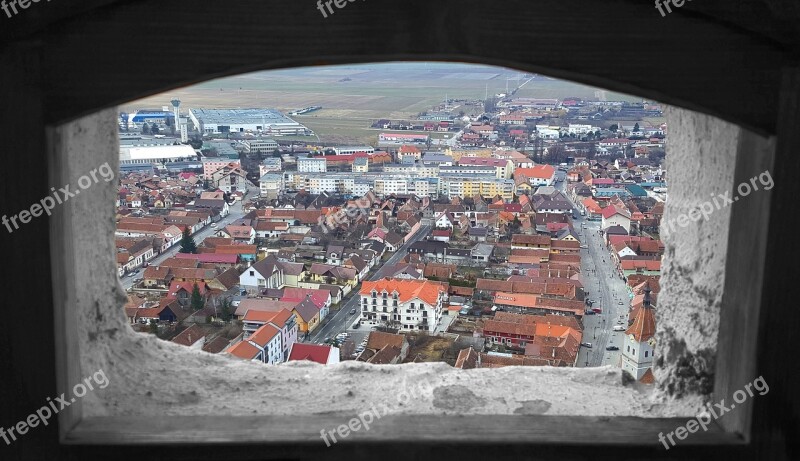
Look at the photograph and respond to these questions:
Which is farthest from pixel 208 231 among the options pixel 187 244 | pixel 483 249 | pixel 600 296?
pixel 600 296

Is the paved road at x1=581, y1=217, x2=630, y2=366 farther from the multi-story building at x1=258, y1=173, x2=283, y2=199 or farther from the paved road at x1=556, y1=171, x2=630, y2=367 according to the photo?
the multi-story building at x1=258, y1=173, x2=283, y2=199

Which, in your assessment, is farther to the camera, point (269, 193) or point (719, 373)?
point (269, 193)

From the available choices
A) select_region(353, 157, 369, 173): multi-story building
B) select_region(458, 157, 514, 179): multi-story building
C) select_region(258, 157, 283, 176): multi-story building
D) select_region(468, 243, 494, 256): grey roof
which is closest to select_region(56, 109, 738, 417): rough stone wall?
select_region(468, 243, 494, 256): grey roof

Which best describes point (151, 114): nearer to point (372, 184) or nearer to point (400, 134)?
point (372, 184)

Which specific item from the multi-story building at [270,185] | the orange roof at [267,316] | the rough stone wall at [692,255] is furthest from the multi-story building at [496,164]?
the rough stone wall at [692,255]

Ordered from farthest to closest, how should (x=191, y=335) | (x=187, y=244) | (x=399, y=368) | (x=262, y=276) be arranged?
(x=262, y=276), (x=187, y=244), (x=191, y=335), (x=399, y=368)

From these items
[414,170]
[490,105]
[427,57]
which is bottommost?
[414,170]

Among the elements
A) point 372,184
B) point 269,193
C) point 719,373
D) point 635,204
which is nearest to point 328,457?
point 719,373

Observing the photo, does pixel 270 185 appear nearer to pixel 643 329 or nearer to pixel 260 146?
pixel 260 146
